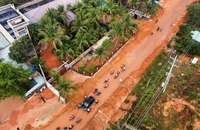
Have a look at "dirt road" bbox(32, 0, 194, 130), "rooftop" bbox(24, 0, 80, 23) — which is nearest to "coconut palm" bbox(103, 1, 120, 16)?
"dirt road" bbox(32, 0, 194, 130)

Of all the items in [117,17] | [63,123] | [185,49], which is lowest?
[63,123]

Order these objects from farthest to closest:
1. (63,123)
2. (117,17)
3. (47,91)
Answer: (117,17)
(47,91)
(63,123)

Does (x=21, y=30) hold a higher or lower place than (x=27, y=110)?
higher

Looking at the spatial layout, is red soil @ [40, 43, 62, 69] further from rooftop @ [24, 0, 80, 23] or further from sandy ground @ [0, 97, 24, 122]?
sandy ground @ [0, 97, 24, 122]

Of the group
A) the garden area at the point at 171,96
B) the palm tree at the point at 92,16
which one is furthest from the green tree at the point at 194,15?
the palm tree at the point at 92,16

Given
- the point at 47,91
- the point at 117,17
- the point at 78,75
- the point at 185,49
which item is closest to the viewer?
the point at 47,91

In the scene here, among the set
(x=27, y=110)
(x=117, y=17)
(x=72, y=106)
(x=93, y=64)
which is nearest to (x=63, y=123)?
(x=72, y=106)

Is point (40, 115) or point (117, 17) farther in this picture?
point (117, 17)

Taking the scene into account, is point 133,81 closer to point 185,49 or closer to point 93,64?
point 93,64
